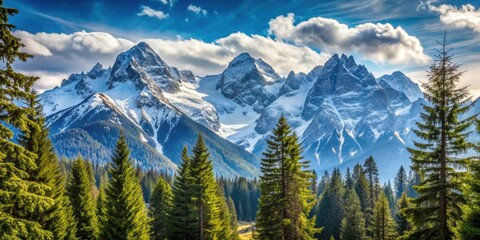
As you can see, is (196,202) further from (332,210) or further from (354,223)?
(332,210)

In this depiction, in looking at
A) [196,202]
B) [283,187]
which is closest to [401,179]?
[196,202]

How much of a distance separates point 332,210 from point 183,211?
175 feet

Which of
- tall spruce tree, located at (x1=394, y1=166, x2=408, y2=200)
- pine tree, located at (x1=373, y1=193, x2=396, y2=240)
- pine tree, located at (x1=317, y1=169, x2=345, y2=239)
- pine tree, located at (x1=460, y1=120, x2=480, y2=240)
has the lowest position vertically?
pine tree, located at (x1=460, y1=120, x2=480, y2=240)

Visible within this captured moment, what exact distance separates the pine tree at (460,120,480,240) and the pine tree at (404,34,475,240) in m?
1.38

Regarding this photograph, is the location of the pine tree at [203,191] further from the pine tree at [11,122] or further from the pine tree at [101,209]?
the pine tree at [11,122]

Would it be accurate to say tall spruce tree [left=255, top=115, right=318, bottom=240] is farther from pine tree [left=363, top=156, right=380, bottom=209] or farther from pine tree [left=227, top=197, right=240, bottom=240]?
pine tree [left=363, top=156, right=380, bottom=209]

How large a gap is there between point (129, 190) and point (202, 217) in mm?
10328

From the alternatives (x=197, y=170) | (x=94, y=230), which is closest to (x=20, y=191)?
(x=197, y=170)

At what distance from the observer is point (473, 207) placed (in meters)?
20.7

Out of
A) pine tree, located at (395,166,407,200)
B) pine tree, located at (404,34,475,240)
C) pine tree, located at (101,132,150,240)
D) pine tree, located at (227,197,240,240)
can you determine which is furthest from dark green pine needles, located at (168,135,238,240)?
pine tree, located at (395,166,407,200)

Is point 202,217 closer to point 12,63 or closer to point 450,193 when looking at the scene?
point 450,193

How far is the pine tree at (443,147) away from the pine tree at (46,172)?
27389mm

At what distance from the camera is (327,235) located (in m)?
93.5

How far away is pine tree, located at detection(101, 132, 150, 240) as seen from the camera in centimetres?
Answer: 3900
